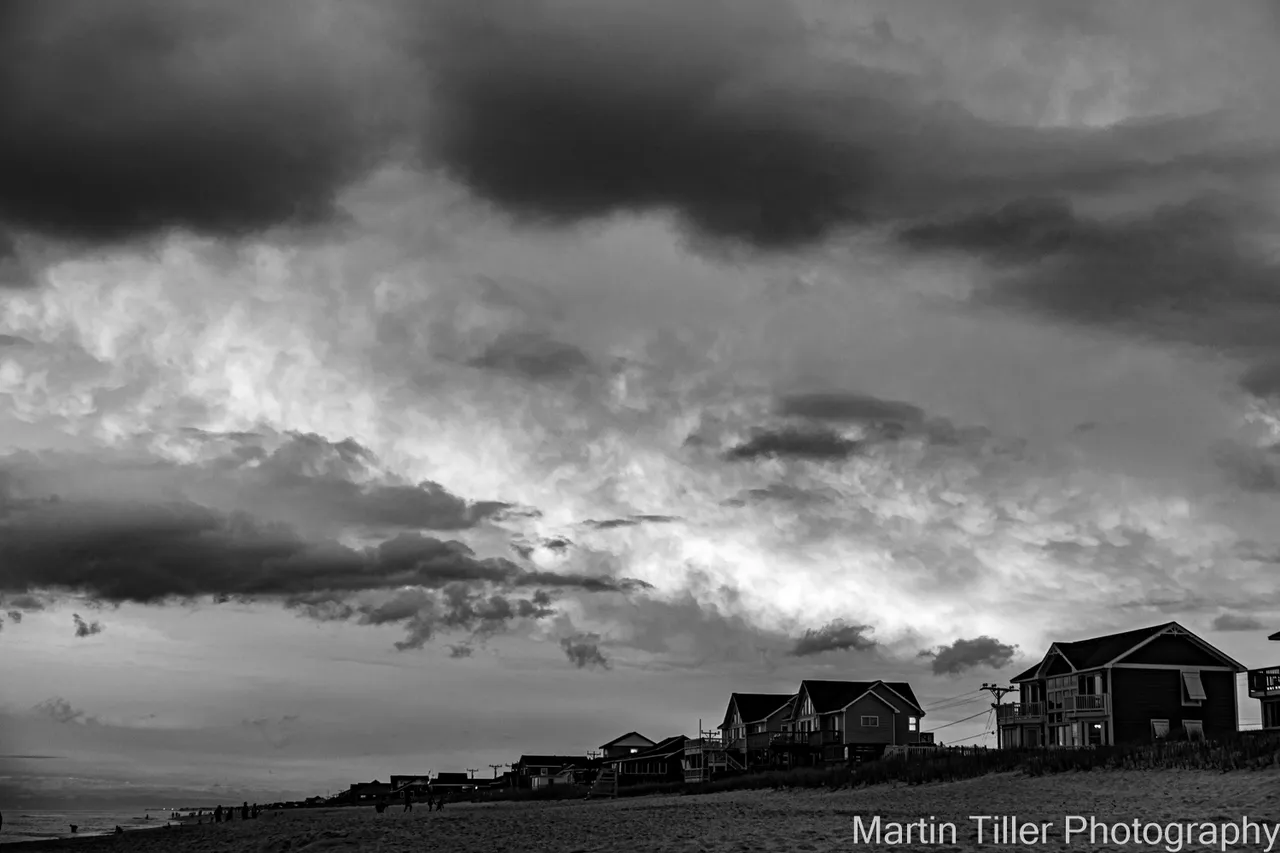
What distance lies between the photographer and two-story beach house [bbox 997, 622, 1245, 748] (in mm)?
74438

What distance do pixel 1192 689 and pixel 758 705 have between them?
1989 inches

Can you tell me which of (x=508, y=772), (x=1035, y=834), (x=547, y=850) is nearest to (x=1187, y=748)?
(x=1035, y=834)

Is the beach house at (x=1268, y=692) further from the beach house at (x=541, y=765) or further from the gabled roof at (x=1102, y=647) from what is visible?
the beach house at (x=541, y=765)

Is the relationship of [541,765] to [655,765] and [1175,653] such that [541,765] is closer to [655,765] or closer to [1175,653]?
[655,765]

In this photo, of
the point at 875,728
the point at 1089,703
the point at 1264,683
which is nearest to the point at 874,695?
the point at 875,728

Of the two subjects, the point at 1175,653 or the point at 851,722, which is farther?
the point at 851,722

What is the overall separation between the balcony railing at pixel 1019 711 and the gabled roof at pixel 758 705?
31.0m

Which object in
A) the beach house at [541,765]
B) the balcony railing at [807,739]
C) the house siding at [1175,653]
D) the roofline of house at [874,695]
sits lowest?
the beach house at [541,765]

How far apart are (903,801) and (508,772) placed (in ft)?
460

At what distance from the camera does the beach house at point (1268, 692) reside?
66938 mm

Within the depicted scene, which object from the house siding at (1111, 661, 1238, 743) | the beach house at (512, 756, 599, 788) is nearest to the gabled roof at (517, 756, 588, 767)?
the beach house at (512, 756, 599, 788)

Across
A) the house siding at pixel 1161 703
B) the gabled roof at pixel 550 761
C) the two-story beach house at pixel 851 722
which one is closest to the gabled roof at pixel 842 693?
the two-story beach house at pixel 851 722

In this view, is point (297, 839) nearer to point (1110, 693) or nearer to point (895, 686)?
point (1110, 693)

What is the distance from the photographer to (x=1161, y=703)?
75125 millimetres
